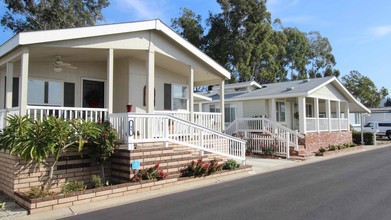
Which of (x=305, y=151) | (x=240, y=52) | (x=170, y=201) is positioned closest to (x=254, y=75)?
(x=240, y=52)

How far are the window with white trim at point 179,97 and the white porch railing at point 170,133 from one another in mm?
2665

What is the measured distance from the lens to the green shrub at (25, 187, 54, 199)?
678cm

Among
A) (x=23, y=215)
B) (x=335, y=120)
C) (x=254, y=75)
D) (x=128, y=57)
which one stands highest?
(x=254, y=75)

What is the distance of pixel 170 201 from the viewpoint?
7316 mm

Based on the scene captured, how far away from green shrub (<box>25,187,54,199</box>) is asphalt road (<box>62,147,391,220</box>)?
125 centimetres

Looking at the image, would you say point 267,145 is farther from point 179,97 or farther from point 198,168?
point 198,168

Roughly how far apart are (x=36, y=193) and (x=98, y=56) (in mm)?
5578

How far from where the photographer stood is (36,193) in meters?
6.86

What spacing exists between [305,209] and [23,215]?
19.2 feet

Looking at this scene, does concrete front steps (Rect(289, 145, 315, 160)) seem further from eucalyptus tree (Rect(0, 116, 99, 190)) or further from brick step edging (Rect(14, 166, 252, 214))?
eucalyptus tree (Rect(0, 116, 99, 190))

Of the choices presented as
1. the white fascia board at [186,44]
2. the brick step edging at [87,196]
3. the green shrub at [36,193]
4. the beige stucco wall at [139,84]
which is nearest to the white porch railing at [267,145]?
the white fascia board at [186,44]

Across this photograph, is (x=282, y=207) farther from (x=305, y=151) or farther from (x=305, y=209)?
(x=305, y=151)

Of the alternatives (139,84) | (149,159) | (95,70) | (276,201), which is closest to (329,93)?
(139,84)

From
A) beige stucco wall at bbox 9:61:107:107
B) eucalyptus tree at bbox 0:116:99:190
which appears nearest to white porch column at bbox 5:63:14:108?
beige stucco wall at bbox 9:61:107:107
